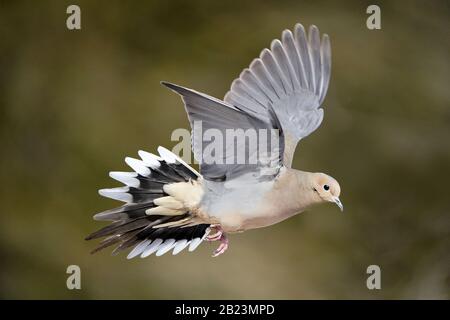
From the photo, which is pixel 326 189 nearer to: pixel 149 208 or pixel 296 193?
pixel 296 193

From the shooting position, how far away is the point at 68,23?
307cm

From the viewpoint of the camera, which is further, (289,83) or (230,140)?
(289,83)

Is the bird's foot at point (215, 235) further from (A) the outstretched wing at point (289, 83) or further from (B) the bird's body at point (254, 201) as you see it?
(A) the outstretched wing at point (289, 83)

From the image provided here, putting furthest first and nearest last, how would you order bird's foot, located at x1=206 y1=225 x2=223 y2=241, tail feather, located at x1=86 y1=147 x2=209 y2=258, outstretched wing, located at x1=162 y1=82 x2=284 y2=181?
bird's foot, located at x1=206 y1=225 x2=223 y2=241, tail feather, located at x1=86 y1=147 x2=209 y2=258, outstretched wing, located at x1=162 y1=82 x2=284 y2=181

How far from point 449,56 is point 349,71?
1.54 ft

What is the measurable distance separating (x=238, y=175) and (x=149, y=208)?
0.20 m

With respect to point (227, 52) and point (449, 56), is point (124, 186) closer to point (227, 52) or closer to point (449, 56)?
point (227, 52)

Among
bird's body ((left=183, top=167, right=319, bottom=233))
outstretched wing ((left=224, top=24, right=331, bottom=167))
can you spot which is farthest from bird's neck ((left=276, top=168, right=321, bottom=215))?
outstretched wing ((left=224, top=24, right=331, bottom=167))

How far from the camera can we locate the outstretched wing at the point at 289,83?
1552 mm

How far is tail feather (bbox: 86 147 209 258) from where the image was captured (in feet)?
4.99

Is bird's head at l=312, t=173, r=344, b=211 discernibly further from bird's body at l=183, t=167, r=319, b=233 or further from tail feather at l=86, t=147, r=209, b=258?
tail feather at l=86, t=147, r=209, b=258

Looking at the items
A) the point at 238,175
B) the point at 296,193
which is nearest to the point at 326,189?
the point at 296,193

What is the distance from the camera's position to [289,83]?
1.61 meters

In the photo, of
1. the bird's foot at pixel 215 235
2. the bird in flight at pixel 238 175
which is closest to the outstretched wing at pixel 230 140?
the bird in flight at pixel 238 175
